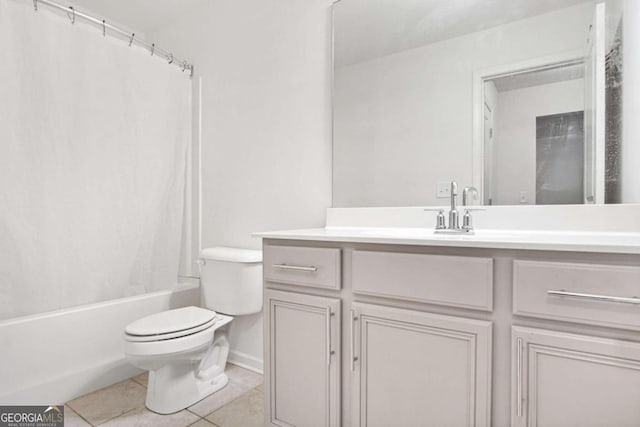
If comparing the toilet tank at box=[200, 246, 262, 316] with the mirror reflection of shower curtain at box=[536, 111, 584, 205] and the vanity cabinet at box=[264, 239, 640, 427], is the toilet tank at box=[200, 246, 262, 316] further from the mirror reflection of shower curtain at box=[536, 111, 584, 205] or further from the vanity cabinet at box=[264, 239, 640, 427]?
the mirror reflection of shower curtain at box=[536, 111, 584, 205]

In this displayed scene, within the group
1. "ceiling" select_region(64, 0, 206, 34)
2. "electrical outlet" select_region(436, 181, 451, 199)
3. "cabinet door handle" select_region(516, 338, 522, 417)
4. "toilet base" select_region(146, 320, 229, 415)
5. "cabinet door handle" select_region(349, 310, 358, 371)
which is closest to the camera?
"cabinet door handle" select_region(516, 338, 522, 417)

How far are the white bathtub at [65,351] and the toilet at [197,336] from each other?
0.34 metres

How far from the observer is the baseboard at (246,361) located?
2.09 meters

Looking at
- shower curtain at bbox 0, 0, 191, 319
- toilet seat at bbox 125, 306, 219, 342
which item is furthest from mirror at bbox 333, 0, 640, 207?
shower curtain at bbox 0, 0, 191, 319

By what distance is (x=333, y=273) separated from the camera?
1228 mm

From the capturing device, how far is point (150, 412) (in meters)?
1.66

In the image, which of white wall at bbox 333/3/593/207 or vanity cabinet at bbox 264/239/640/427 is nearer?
vanity cabinet at bbox 264/239/640/427

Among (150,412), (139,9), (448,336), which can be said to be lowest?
(150,412)

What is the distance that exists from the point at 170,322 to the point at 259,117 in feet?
4.01

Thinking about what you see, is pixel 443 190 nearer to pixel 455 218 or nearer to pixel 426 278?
pixel 455 218

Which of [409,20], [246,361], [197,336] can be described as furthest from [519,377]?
[246,361]

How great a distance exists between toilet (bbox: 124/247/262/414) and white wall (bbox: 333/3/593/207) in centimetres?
70

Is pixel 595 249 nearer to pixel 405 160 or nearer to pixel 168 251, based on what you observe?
pixel 405 160

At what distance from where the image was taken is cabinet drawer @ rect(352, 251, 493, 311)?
98 cm
